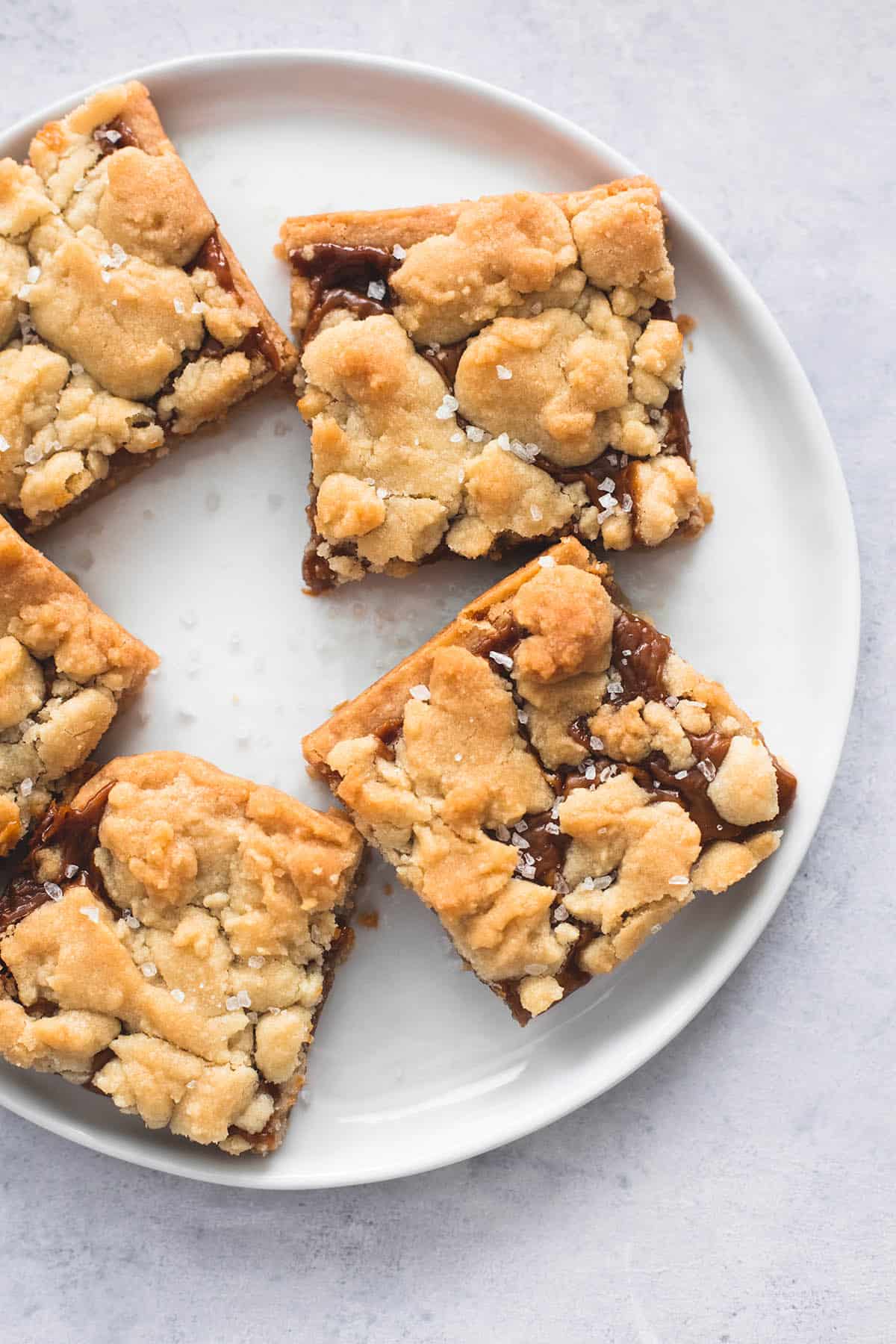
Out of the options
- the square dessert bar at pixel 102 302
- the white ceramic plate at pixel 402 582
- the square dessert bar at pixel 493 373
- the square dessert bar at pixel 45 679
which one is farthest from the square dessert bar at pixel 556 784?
the square dessert bar at pixel 102 302

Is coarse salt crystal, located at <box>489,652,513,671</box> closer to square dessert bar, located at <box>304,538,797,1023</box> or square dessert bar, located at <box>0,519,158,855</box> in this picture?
square dessert bar, located at <box>304,538,797,1023</box>

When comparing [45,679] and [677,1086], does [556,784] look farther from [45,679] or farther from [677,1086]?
[45,679]

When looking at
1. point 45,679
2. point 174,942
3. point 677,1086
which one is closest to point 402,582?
point 45,679

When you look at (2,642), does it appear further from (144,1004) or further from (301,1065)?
(301,1065)

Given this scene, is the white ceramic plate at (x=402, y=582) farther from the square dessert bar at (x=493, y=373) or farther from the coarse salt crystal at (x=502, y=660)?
the coarse salt crystal at (x=502, y=660)

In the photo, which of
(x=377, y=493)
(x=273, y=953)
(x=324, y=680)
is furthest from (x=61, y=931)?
(x=377, y=493)
